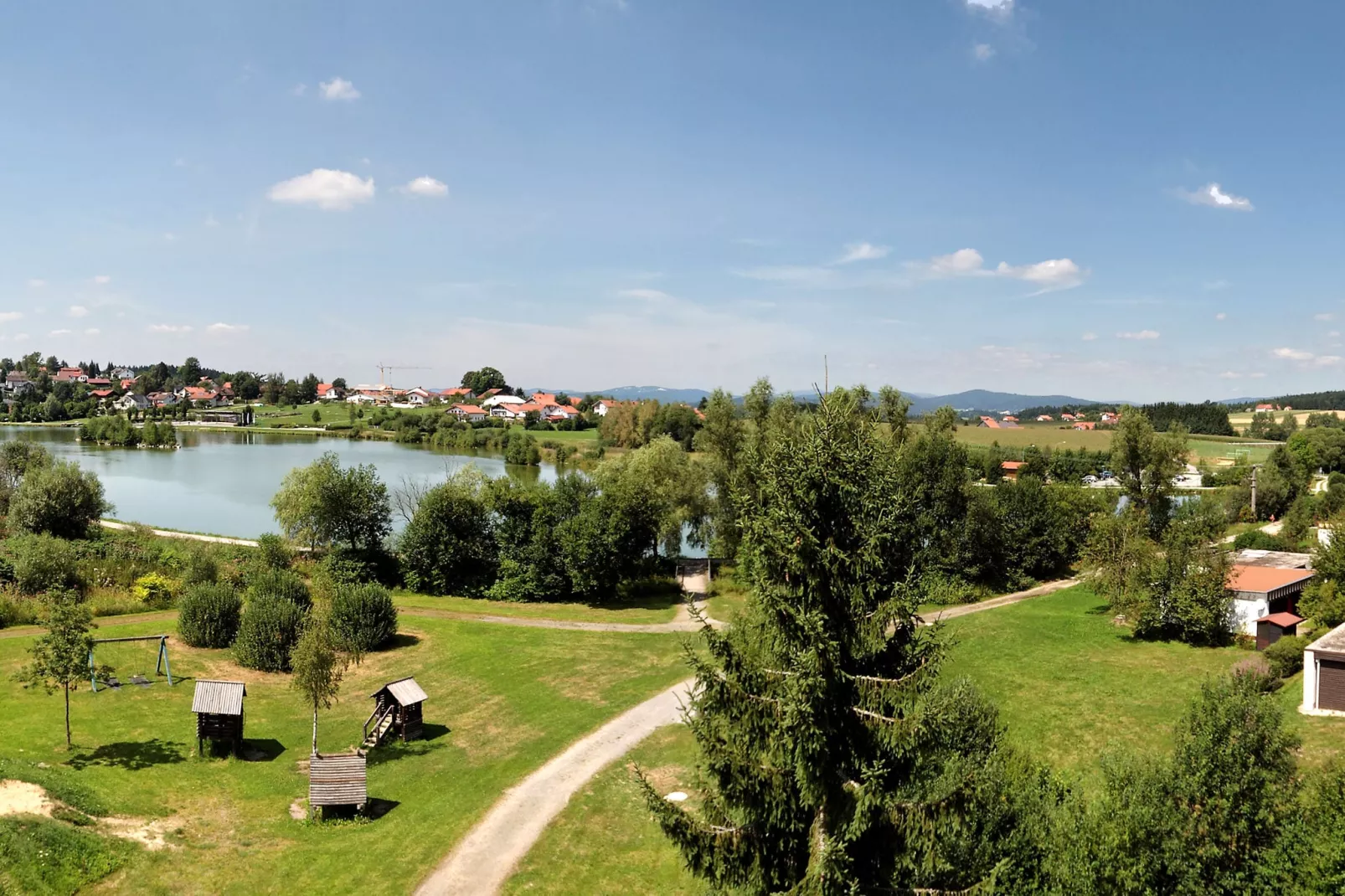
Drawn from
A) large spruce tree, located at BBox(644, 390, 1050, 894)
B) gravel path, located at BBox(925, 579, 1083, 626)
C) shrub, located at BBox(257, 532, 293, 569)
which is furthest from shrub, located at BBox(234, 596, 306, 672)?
gravel path, located at BBox(925, 579, 1083, 626)

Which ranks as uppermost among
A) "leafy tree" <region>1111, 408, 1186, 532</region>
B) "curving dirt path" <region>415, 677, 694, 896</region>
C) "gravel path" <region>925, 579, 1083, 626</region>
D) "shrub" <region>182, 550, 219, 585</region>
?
"leafy tree" <region>1111, 408, 1186, 532</region>

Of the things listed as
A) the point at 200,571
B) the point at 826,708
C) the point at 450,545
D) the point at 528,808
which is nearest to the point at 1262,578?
the point at 528,808

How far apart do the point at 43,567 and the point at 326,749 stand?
19.2m

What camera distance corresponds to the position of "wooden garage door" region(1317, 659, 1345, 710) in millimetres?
19234

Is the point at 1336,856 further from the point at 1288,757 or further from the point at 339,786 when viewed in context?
the point at 339,786

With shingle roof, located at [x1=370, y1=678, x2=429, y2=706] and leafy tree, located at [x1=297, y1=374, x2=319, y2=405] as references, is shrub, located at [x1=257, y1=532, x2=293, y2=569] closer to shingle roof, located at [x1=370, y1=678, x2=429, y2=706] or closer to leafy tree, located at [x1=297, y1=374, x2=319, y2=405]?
shingle roof, located at [x1=370, y1=678, x2=429, y2=706]

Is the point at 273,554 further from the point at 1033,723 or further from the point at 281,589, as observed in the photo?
the point at 1033,723

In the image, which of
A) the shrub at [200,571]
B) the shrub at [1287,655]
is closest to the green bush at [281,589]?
the shrub at [200,571]

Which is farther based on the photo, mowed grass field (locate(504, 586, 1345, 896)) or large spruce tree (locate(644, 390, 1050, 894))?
mowed grass field (locate(504, 586, 1345, 896))

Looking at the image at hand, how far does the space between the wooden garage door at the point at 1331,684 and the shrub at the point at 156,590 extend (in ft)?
122

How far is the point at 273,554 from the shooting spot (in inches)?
1318

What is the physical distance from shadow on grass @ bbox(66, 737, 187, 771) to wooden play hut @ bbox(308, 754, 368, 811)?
3.89 meters

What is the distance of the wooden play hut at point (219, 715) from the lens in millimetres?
17469

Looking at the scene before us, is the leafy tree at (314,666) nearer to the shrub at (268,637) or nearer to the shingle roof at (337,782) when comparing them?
the shingle roof at (337,782)
